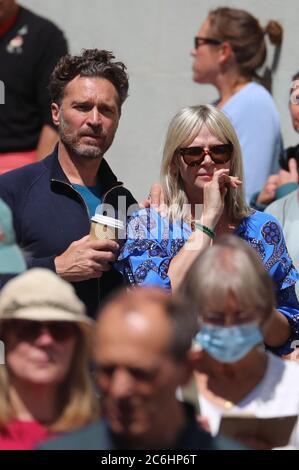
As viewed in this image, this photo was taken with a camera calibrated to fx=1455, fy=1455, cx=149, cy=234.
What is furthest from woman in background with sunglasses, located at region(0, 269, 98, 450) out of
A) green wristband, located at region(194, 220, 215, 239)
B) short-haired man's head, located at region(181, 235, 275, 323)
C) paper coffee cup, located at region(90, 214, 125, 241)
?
green wristband, located at region(194, 220, 215, 239)

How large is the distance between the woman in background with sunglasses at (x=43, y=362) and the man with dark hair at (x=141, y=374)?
0.40 m

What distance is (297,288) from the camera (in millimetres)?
5875

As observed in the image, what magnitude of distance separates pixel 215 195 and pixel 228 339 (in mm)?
1296

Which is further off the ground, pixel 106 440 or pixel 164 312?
pixel 164 312

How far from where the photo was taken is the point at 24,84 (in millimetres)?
7090

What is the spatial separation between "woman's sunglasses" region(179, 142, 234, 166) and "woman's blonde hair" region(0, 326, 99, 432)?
5.13 feet

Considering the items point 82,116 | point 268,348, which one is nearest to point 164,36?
point 82,116

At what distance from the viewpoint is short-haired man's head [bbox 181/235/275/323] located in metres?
4.09

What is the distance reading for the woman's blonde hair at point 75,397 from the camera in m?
4.01

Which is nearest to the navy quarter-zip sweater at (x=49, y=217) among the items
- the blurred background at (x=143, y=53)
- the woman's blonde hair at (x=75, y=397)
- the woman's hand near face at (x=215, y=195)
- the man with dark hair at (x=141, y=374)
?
the woman's hand near face at (x=215, y=195)

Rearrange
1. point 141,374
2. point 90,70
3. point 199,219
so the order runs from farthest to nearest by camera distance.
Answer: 1. point 90,70
2. point 199,219
3. point 141,374

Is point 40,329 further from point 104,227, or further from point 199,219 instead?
point 199,219

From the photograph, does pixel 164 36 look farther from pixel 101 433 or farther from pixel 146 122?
pixel 101 433

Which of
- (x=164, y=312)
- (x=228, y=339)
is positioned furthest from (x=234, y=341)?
(x=164, y=312)
